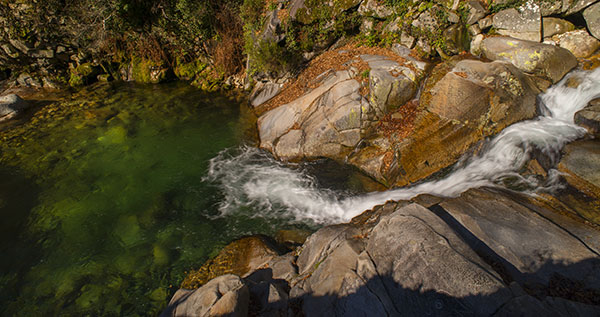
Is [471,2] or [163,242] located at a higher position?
[471,2]

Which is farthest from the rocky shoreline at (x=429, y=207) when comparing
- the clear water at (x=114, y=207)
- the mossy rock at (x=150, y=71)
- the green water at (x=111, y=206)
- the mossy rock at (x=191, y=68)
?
the mossy rock at (x=150, y=71)

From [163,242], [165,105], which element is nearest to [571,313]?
[163,242]

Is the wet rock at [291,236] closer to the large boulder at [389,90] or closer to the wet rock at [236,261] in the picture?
the wet rock at [236,261]

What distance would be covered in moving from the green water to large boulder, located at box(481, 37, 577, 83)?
30.9 ft

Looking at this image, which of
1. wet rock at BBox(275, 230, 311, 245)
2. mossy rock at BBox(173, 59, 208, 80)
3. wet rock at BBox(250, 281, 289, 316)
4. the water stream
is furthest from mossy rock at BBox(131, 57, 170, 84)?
wet rock at BBox(250, 281, 289, 316)

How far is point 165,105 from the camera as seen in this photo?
1439cm

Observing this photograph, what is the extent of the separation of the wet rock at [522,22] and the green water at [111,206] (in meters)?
10.3

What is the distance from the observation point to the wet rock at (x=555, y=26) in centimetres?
952

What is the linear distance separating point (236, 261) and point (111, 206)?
16.3ft

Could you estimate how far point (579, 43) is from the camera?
30.7 ft

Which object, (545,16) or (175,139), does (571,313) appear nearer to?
(545,16)

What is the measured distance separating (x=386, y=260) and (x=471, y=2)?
417 inches

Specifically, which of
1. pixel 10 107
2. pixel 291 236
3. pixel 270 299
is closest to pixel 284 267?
pixel 270 299

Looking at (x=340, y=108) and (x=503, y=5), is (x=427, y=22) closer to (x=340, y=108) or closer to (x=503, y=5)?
(x=503, y=5)
